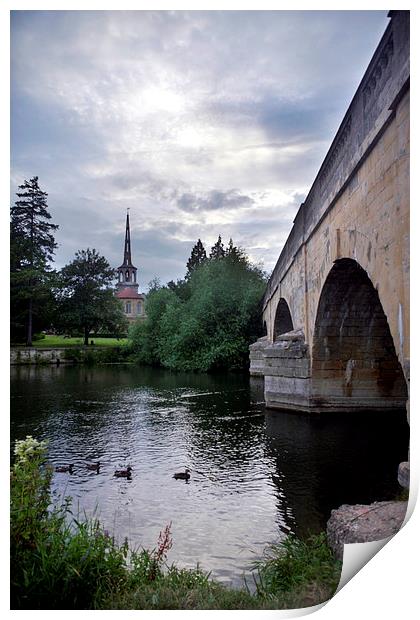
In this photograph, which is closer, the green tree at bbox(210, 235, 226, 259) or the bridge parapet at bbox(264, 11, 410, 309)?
the bridge parapet at bbox(264, 11, 410, 309)

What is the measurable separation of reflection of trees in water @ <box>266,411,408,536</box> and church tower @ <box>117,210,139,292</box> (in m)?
3.62

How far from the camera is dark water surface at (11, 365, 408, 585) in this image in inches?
230

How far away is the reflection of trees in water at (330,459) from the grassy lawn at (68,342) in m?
3.15

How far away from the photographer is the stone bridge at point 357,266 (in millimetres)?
5145

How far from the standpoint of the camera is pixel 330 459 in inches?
385

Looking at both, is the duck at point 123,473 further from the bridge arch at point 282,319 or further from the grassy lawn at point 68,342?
the bridge arch at point 282,319

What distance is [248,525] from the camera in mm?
6395

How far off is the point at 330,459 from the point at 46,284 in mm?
6973

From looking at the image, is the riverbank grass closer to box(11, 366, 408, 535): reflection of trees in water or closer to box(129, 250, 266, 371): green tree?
box(11, 366, 408, 535): reflection of trees in water

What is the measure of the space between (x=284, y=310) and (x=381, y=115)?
54.3ft

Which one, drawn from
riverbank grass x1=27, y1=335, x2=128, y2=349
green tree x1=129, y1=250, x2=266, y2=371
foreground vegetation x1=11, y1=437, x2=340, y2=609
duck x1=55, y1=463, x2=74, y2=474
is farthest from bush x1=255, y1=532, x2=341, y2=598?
green tree x1=129, y1=250, x2=266, y2=371

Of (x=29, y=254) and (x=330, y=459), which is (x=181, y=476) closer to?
(x=330, y=459)

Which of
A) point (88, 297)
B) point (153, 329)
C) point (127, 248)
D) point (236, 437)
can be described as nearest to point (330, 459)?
point (236, 437)
